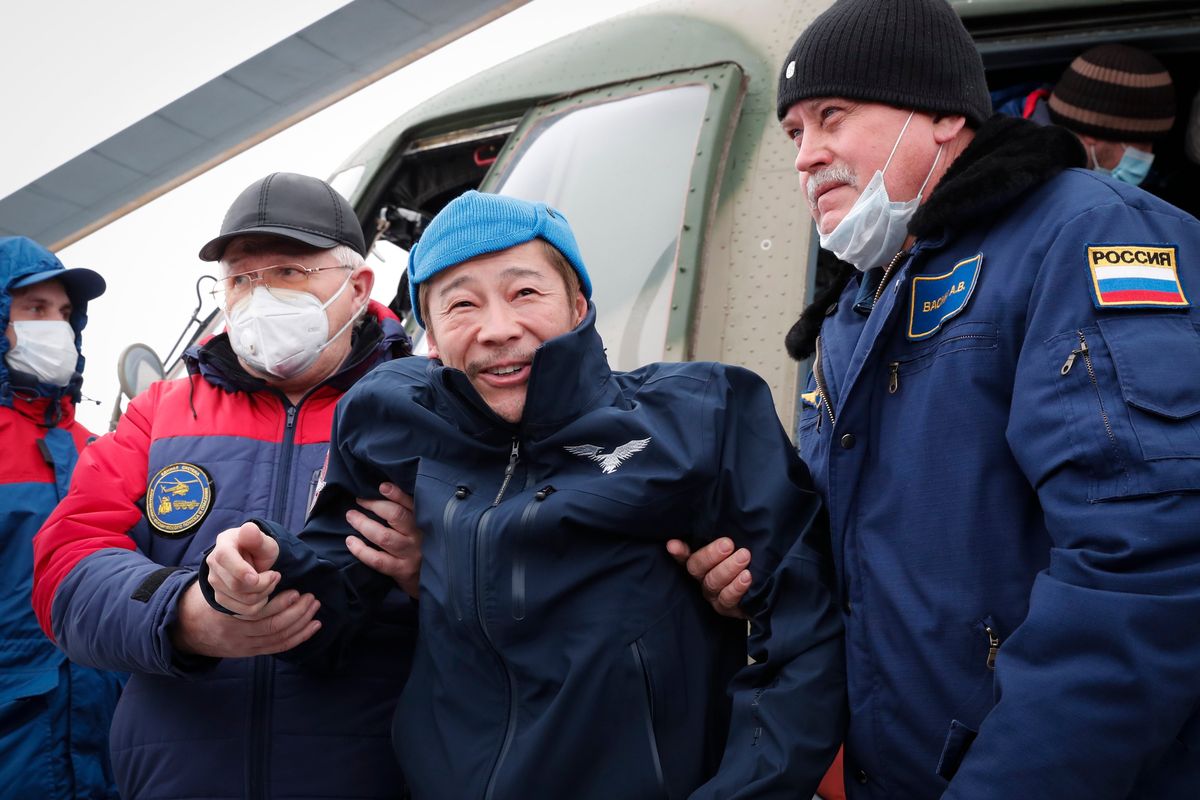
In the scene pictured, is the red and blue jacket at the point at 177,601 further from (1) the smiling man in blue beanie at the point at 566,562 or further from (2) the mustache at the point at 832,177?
(2) the mustache at the point at 832,177

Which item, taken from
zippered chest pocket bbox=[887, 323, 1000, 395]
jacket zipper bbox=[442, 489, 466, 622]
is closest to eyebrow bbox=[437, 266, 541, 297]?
jacket zipper bbox=[442, 489, 466, 622]

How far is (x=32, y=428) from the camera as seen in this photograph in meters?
3.43

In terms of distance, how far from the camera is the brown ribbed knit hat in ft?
11.3

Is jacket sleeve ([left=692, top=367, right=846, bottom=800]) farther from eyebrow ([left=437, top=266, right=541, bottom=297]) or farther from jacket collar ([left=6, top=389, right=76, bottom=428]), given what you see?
jacket collar ([left=6, top=389, right=76, bottom=428])

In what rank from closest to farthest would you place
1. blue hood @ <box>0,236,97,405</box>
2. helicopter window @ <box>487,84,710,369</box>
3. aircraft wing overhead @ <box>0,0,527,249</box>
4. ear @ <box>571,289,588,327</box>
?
ear @ <box>571,289,588,327</box>
helicopter window @ <box>487,84,710,369</box>
blue hood @ <box>0,236,97,405</box>
aircraft wing overhead @ <box>0,0,527,249</box>

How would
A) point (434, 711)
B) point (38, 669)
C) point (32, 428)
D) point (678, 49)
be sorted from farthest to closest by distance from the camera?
point (678, 49)
point (32, 428)
point (38, 669)
point (434, 711)

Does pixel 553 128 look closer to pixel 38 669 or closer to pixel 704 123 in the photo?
pixel 704 123

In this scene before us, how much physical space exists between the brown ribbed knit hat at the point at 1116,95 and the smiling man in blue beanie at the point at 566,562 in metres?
2.40

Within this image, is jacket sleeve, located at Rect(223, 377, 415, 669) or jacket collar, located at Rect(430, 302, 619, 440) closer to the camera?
jacket collar, located at Rect(430, 302, 619, 440)

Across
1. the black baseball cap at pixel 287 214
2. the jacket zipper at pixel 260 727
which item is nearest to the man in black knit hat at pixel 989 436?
the jacket zipper at pixel 260 727

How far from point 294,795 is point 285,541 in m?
0.58

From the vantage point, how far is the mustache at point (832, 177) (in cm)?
181

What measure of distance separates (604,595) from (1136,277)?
0.96 meters

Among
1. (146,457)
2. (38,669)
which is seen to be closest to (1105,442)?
(146,457)
